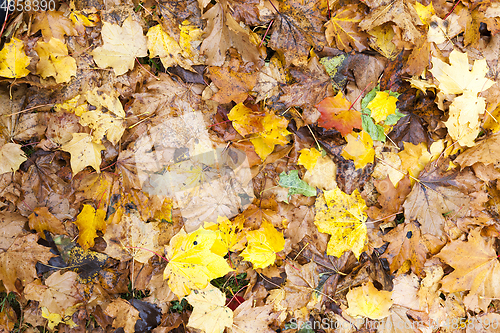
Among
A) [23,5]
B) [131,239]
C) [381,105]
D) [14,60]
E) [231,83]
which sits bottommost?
[131,239]

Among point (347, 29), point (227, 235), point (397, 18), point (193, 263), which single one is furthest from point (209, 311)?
point (397, 18)

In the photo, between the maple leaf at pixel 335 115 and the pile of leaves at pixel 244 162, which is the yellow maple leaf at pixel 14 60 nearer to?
the pile of leaves at pixel 244 162

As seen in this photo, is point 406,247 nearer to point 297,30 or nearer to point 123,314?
point 297,30

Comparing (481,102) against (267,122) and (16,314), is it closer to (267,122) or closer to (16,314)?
(267,122)

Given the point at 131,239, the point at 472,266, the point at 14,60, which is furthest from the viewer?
the point at 472,266

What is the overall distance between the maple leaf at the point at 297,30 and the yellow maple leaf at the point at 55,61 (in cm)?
113

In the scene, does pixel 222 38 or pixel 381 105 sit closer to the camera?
pixel 222 38

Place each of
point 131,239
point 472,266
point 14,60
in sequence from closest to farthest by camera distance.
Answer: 1. point 14,60
2. point 131,239
3. point 472,266

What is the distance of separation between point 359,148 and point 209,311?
127 centimetres

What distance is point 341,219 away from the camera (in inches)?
58.9

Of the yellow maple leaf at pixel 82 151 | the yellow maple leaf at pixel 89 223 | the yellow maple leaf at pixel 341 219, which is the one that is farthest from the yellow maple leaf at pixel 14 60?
the yellow maple leaf at pixel 341 219

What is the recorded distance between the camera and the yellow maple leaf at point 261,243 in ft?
4.77

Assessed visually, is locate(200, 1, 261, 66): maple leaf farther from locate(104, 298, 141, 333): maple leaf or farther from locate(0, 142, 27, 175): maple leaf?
locate(104, 298, 141, 333): maple leaf

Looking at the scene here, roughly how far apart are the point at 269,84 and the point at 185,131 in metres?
0.54
